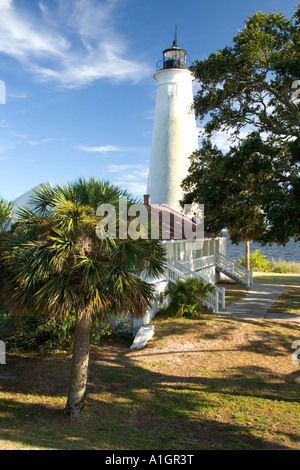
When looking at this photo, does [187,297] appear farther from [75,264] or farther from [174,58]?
[174,58]

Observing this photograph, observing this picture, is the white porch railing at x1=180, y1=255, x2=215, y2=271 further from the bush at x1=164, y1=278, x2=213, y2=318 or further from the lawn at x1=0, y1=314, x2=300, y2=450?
the lawn at x1=0, y1=314, x2=300, y2=450

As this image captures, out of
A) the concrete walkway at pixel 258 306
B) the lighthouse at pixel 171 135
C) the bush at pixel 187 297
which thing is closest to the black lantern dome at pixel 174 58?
the lighthouse at pixel 171 135

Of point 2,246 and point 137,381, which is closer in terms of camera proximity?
point 2,246

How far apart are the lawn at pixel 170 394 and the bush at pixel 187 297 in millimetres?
1297

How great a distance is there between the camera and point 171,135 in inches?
1076

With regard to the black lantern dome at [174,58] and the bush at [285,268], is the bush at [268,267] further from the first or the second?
the black lantern dome at [174,58]

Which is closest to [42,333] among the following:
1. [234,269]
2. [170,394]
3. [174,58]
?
[170,394]

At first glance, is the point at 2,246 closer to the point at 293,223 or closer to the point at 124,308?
the point at 124,308

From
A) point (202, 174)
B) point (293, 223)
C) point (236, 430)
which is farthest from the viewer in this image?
point (202, 174)

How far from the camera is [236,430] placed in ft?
24.7

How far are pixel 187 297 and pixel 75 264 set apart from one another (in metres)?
9.80
